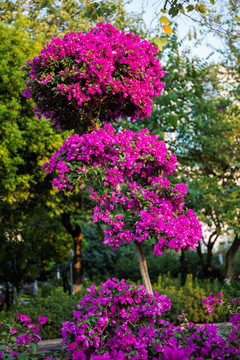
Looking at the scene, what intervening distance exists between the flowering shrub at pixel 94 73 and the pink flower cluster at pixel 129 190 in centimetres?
58

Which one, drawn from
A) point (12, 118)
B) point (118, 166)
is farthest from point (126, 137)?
point (12, 118)

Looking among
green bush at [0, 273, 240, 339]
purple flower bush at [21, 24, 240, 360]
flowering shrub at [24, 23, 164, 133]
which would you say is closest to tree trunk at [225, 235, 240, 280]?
green bush at [0, 273, 240, 339]

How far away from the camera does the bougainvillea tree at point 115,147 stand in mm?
5859

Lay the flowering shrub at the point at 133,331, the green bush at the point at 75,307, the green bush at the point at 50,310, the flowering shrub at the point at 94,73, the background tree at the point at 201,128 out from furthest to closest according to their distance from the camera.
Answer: the background tree at the point at 201,128 → the green bush at the point at 75,307 → the green bush at the point at 50,310 → the flowering shrub at the point at 94,73 → the flowering shrub at the point at 133,331

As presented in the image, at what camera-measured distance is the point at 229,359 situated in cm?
488

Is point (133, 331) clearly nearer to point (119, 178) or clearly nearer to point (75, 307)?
point (119, 178)

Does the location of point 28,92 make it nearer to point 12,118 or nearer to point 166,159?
point 166,159

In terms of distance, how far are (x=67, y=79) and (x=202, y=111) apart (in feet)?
30.3

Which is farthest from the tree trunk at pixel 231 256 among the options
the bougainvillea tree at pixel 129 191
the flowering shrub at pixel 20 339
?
the flowering shrub at pixel 20 339

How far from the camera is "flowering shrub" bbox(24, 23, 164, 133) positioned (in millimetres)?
6051

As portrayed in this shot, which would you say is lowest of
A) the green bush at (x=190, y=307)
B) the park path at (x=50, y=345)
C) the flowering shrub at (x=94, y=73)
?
the park path at (x=50, y=345)

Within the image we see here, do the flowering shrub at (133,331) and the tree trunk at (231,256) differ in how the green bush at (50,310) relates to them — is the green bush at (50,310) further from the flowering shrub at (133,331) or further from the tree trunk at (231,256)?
the tree trunk at (231,256)

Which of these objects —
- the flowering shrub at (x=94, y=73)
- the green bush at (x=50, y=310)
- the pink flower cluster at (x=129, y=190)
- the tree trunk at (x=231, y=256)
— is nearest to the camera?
the pink flower cluster at (x=129, y=190)

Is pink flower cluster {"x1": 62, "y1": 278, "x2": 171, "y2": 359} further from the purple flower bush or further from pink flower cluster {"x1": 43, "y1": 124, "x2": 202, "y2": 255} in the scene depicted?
pink flower cluster {"x1": 43, "y1": 124, "x2": 202, "y2": 255}
